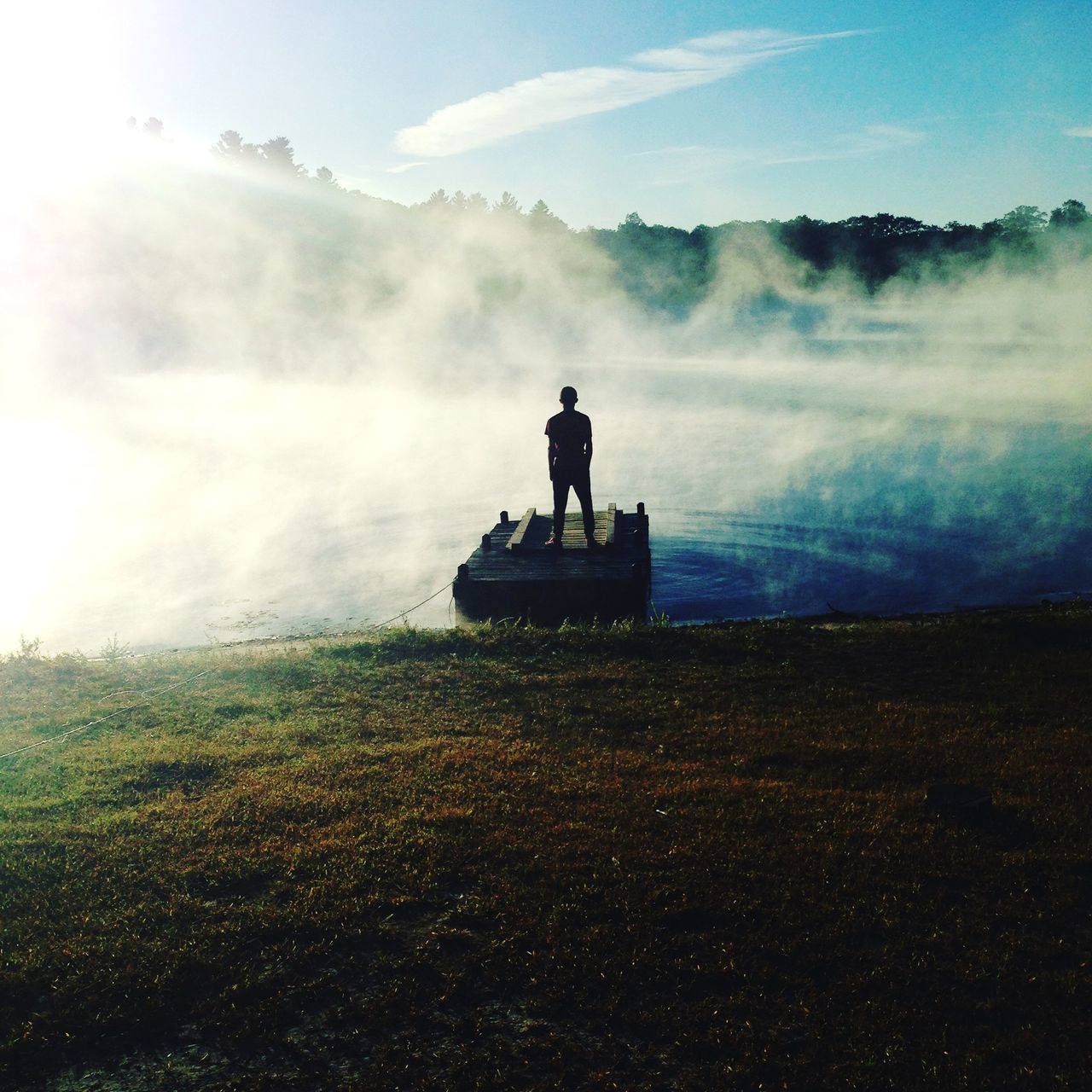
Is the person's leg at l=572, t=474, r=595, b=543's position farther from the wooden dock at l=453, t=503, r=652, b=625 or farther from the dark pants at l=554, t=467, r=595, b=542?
the wooden dock at l=453, t=503, r=652, b=625

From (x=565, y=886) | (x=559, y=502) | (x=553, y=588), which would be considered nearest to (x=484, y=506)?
(x=559, y=502)

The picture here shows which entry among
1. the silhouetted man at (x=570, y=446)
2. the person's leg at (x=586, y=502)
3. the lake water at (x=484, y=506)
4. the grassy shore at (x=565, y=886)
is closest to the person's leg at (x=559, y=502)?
the silhouetted man at (x=570, y=446)

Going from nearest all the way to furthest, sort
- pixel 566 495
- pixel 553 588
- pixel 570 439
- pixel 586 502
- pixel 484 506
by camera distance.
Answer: pixel 570 439
pixel 553 588
pixel 566 495
pixel 586 502
pixel 484 506

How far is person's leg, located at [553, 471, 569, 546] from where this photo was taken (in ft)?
49.5

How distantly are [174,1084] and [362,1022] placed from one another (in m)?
0.99

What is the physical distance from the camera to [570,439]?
14.6 m

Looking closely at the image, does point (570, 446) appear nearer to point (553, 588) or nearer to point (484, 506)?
point (553, 588)

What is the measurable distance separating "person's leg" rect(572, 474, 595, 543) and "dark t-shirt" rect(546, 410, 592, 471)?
0.31 meters

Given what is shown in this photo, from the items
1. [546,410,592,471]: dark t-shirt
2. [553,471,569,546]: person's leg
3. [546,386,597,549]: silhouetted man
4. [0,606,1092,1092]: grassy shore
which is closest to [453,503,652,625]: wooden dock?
[553,471,569,546]: person's leg

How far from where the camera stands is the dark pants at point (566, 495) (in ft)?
48.9

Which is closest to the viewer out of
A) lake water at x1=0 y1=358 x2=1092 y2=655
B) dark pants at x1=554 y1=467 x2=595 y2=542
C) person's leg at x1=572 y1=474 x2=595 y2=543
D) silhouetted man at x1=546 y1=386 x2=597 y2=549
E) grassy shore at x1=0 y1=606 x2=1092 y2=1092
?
grassy shore at x1=0 y1=606 x2=1092 y2=1092

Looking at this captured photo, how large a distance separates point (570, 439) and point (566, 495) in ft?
3.74

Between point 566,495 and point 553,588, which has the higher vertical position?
point 566,495

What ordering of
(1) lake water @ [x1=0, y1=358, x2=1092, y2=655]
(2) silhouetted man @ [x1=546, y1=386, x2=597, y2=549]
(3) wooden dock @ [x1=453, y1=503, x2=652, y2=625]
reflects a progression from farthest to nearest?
(1) lake water @ [x1=0, y1=358, x2=1092, y2=655], (3) wooden dock @ [x1=453, y1=503, x2=652, y2=625], (2) silhouetted man @ [x1=546, y1=386, x2=597, y2=549]
